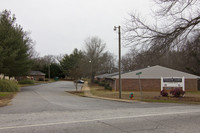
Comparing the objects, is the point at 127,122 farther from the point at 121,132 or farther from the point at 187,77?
the point at 187,77

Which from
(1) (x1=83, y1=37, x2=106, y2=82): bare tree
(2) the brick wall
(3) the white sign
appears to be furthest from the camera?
(1) (x1=83, y1=37, x2=106, y2=82): bare tree

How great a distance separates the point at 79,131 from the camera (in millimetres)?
6035

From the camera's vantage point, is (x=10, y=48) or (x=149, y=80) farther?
(x=149, y=80)

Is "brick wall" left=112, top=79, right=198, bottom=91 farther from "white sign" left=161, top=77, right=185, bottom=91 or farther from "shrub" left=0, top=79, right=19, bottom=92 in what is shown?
"shrub" left=0, top=79, right=19, bottom=92

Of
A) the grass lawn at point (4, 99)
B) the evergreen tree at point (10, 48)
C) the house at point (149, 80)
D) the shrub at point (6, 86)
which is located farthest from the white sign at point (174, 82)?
the evergreen tree at point (10, 48)

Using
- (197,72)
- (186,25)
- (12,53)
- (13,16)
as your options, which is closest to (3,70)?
(12,53)

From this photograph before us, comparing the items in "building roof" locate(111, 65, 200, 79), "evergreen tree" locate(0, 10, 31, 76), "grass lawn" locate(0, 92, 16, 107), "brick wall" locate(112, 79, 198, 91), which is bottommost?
"grass lawn" locate(0, 92, 16, 107)

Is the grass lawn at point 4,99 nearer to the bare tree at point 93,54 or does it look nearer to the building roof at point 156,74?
the building roof at point 156,74

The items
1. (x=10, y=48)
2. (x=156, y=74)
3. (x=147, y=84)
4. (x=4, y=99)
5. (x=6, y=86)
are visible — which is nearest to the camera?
(x=4, y=99)

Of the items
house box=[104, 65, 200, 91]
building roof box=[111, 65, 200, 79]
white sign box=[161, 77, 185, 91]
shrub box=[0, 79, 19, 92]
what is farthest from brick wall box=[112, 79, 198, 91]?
shrub box=[0, 79, 19, 92]

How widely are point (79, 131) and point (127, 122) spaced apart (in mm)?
2111

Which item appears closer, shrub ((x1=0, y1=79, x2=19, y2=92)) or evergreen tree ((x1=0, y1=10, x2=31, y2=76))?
shrub ((x1=0, y1=79, x2=19, y2=92))

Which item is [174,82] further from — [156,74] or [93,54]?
[93,54]

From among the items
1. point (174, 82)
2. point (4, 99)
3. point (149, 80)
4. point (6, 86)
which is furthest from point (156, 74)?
point (4, 99)
